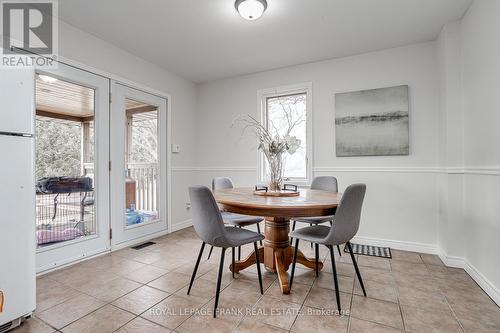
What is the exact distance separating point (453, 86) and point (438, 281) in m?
1.93

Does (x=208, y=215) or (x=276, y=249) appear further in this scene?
(x=276, y=249)

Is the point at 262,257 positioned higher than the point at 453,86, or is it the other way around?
the point at 453,86

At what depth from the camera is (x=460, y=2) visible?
2162 millimetres

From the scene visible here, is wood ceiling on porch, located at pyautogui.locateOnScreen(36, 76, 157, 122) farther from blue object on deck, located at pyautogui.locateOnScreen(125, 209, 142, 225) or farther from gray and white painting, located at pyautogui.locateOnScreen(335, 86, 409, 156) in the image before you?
gray and white painting, located at pyautogui.locateOnScreen(335, 86, 409, 156)

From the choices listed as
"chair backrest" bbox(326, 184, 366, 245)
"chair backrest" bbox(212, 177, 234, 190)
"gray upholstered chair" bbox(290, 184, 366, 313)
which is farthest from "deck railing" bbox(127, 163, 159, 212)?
"chair backrest" bbox(326, 184, 366, 245)

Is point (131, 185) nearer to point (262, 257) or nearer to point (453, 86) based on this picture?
point (262, 257)

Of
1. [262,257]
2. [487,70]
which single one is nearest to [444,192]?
[487,70]

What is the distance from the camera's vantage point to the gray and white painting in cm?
291

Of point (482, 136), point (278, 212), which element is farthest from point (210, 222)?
point (482, 136)

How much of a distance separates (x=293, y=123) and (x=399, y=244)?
208 cm

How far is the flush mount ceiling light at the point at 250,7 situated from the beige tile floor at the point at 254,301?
2.33 meters

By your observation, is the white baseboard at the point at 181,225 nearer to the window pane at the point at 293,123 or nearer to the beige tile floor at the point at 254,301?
the beige tile floor at the point at 254,301

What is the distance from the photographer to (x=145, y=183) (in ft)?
11.1

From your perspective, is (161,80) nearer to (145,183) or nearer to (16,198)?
(145,183)
